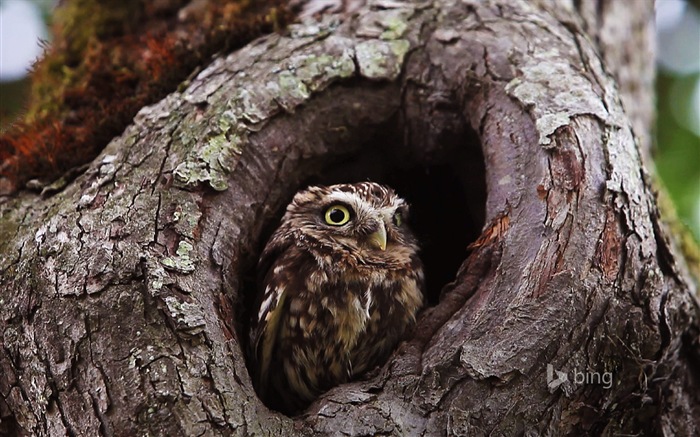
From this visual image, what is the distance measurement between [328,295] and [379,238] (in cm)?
35

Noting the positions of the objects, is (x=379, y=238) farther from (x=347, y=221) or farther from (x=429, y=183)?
(x=429, y=183)

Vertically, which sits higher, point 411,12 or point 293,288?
point 411,12

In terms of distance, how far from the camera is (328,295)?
319cm

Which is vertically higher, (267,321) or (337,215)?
(337,215)

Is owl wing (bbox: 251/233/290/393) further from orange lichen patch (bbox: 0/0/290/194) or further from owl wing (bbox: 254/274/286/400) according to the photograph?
orange lichen patch (bbox: 0/0/290/194)

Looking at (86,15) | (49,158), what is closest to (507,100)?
(49,158)

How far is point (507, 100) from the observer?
3096 mm

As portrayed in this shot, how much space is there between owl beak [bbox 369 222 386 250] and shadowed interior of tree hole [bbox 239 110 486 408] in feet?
1.22

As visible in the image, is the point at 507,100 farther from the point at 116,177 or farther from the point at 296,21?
the point at 116,177

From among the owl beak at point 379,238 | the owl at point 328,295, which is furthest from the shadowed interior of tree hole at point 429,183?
the owl beak at point 379,238

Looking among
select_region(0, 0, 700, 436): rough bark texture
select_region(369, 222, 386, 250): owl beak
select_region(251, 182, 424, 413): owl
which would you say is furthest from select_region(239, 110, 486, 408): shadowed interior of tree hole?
select_region(369, 222, 386, 250): owl beak

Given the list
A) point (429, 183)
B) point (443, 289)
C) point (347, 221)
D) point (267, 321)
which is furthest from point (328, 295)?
point (429, 183)

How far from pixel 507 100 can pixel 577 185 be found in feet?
1.73

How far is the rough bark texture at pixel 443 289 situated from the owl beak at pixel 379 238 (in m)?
0.42
